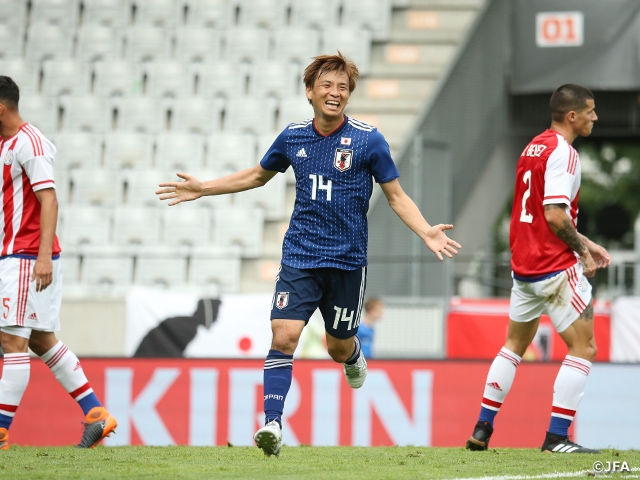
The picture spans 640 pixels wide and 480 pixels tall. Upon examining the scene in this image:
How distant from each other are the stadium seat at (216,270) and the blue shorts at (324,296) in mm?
7399

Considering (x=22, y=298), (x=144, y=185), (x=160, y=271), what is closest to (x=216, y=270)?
(x=160, y=271)

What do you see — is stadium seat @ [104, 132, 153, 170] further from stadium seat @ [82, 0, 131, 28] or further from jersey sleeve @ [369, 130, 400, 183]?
jersey sleeve @ [369, 130, 400, 183]

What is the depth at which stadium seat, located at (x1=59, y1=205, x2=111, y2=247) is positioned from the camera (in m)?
14.2

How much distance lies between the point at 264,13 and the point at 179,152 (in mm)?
3346

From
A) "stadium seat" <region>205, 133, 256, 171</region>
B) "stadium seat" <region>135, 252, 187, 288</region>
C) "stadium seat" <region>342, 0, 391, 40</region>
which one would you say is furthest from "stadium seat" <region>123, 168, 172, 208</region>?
"stadium seat" <region>342, 0, 391, 40</region>

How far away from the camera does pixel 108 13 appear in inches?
683

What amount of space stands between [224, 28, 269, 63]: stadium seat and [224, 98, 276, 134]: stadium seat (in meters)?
1.11

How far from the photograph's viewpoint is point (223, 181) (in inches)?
245

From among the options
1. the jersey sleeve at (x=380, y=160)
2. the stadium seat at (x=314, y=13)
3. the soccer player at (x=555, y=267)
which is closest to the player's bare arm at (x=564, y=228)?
the soccer player at (x=555, y=267)

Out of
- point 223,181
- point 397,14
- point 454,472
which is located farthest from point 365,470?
point 397,14

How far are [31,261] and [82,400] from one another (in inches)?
39.5

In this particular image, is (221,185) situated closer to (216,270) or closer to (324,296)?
(324,296)

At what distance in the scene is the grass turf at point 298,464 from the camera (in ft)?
16.3

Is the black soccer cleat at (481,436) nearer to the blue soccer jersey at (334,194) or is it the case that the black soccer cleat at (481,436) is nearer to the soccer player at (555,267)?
the soccer player at (555,267)
